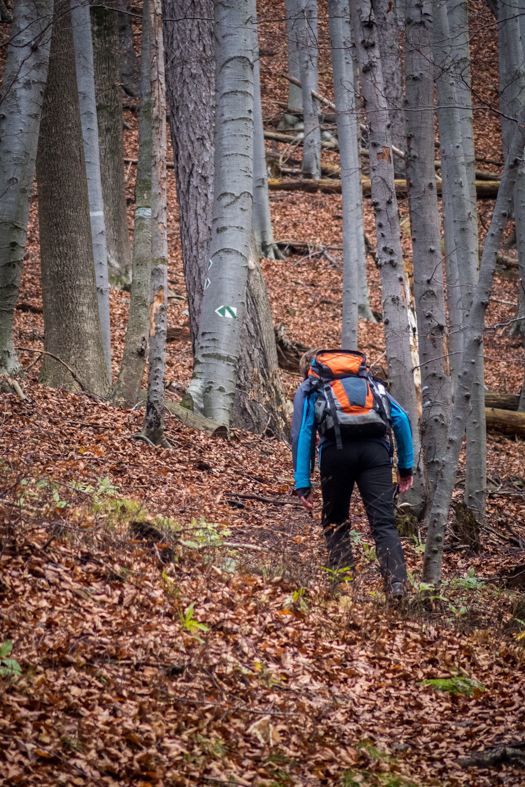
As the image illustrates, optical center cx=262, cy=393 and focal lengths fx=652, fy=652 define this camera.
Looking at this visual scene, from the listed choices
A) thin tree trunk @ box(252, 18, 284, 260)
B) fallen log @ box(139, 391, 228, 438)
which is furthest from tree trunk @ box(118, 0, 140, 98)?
fallen log @ box(139, 391, 228, 438)

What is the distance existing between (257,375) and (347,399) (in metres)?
4.68

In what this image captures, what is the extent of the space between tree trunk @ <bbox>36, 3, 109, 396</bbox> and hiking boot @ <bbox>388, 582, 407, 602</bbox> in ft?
16.4

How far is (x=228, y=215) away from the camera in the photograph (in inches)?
302

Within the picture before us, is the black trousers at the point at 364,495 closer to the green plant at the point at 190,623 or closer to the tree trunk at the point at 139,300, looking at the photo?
the green plant at the point at 190,623

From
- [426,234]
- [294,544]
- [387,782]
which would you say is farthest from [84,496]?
[426,234]

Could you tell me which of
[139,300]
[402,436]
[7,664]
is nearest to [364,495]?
[402,436]

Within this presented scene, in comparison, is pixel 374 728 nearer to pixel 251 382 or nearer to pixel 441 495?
pixel 441 495

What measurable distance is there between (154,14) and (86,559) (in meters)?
6.39

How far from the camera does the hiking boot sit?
4.25m

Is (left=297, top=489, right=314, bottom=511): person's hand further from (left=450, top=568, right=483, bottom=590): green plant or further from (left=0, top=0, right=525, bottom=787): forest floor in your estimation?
(left=450, top=568, right=483, bottom=590): green plant

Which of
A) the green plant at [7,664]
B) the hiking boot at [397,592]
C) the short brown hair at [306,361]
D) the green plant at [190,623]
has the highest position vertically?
the short brown hair at [306,361]

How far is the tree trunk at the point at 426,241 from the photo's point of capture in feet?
19.7

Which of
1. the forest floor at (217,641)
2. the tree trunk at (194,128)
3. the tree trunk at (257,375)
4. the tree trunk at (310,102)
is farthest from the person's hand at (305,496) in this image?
the tree trunk at (310,102)

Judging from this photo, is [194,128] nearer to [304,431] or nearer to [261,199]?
[304,431]
